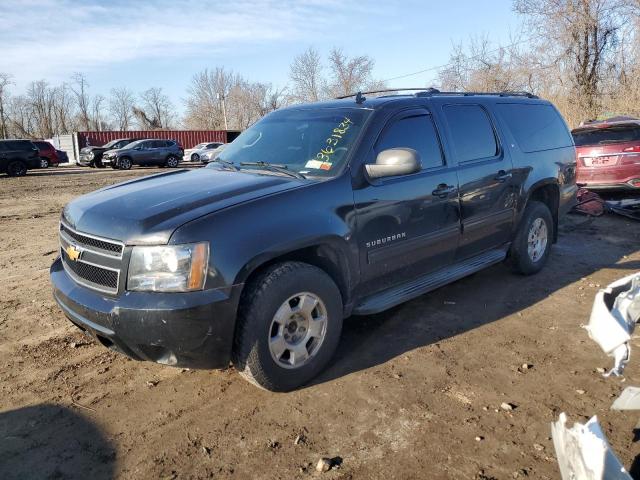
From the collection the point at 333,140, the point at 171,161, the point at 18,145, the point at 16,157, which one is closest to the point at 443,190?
the point at 333,140

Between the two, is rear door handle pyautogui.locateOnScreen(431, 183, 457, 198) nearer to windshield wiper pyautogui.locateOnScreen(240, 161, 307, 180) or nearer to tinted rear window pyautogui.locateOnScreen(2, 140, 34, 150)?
windshield wiper pyautogui.locateOnScreen(240, 161, 307, 180)

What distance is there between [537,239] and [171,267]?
4279 millimetres

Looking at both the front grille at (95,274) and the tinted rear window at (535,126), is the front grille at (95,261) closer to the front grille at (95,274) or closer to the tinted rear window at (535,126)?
the front grille at (95,274)

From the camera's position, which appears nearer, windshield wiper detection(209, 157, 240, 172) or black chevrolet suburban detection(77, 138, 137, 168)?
windshield wiper detection(209, 157, 240, 172)

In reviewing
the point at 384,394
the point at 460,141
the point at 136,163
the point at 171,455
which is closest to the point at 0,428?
the point at 171,455

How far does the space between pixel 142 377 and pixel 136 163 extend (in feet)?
86.2

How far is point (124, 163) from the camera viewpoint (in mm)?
27141

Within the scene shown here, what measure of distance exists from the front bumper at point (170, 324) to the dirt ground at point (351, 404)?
44 cm

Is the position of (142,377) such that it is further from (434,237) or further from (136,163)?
(136,163)

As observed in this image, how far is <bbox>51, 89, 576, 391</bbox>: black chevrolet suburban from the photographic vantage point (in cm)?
278

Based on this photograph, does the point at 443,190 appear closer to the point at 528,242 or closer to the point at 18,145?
the point at 528,242

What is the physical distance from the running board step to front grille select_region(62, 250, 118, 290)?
1640mm

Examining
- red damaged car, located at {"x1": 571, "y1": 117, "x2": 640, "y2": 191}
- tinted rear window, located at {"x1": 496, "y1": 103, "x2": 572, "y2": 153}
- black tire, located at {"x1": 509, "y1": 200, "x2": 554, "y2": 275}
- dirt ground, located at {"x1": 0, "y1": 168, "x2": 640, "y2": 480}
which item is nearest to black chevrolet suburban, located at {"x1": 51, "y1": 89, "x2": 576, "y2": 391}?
tinted rear window, located at {"x1": 496, "y1": 103, "x2": 572, "y2": 153}

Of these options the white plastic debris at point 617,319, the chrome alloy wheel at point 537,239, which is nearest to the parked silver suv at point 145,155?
the chrome alloy wheel at point 537,239
